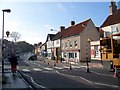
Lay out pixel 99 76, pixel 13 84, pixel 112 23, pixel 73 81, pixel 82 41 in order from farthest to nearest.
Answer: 1. pixel 82 41
2. pixel 112 23
3. pixel 99 76
4. pixel 73 81
5. pixel 13 84

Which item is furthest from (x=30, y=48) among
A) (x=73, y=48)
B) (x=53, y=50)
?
(x=73, y=48)

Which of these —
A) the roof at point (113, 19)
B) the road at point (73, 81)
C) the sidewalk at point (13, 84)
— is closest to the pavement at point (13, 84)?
the sidewalk at point (13, 84)

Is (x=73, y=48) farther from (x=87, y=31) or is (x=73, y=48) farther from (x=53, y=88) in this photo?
(x=53, y=88)

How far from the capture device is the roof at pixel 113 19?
143ft

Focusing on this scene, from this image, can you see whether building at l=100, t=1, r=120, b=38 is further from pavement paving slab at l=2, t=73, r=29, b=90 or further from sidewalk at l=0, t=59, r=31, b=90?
pavement paving slab at l=2, t=73, r=29, b=90

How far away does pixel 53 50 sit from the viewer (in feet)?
239

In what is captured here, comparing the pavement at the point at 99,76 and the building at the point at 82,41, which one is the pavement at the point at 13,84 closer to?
the pavement at the point at 99,76

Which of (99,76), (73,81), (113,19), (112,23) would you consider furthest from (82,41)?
(73,81)

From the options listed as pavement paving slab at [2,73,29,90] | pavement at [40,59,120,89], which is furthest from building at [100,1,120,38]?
pavement paving slab at [2,73,29,90]

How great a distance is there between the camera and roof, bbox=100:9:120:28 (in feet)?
143

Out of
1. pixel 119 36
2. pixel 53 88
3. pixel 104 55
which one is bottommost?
pixel 53 88

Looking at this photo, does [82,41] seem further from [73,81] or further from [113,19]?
[73,81]

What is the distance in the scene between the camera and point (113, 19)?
45031mm

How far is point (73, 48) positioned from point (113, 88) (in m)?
41.5
